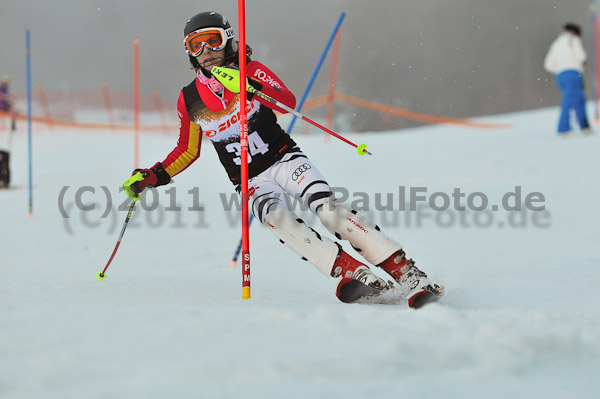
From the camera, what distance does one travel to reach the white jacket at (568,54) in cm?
983

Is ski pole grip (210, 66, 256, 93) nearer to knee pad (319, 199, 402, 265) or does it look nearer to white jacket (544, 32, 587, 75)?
knee pad (319, 199, 402, 265)

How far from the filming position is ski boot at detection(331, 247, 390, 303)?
269 centimetres

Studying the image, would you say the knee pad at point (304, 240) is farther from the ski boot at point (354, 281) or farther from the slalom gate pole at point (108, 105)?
the slalom gate pole at point (108, 105)

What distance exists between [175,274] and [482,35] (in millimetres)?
35738

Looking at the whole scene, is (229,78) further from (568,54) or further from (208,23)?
(568,54)

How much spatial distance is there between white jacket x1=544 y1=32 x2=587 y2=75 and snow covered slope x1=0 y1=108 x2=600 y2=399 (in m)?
2.33

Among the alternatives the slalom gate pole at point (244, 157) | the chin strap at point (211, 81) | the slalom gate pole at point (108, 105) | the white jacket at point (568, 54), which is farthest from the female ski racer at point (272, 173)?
the slalom gate pole at point (108, 105)

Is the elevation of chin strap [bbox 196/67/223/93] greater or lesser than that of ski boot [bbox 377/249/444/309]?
greater

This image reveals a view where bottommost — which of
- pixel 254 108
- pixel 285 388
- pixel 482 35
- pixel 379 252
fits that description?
pixel 285 388

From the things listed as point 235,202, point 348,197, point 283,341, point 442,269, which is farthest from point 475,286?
point 235,202

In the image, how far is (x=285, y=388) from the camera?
5.09 ft

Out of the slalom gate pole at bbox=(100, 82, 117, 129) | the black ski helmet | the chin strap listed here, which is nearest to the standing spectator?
the black ski helmet

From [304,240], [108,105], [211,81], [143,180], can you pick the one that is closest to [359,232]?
[304,240]

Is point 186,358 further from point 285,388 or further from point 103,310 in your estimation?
point 103,310
